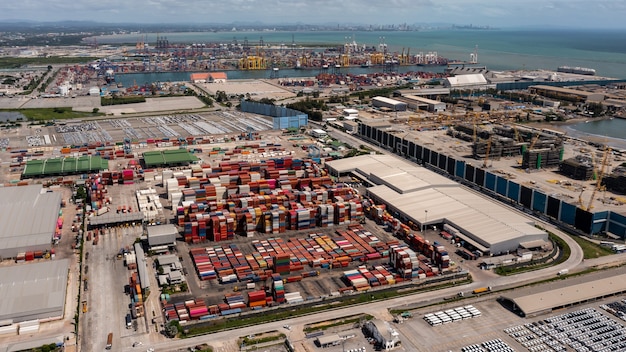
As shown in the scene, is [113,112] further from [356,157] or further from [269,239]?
[269,239]

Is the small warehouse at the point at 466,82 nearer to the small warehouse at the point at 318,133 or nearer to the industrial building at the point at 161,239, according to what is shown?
the small warehouse at the point at 318,133

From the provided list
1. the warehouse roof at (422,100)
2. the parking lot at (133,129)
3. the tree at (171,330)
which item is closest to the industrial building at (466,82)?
the warehouse roof at (422,100)

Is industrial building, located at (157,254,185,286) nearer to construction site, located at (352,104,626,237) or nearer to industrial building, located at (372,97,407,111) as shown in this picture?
construction site, located at (352,104,626,237)

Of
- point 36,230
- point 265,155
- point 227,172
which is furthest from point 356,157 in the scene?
point 36,230

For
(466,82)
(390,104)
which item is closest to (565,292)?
(390,104)

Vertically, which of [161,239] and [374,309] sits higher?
[161,239]

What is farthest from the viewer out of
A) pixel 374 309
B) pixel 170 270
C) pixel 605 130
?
pixel 605 130

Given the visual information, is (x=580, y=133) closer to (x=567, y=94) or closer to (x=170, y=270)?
(x=567, y=94)
